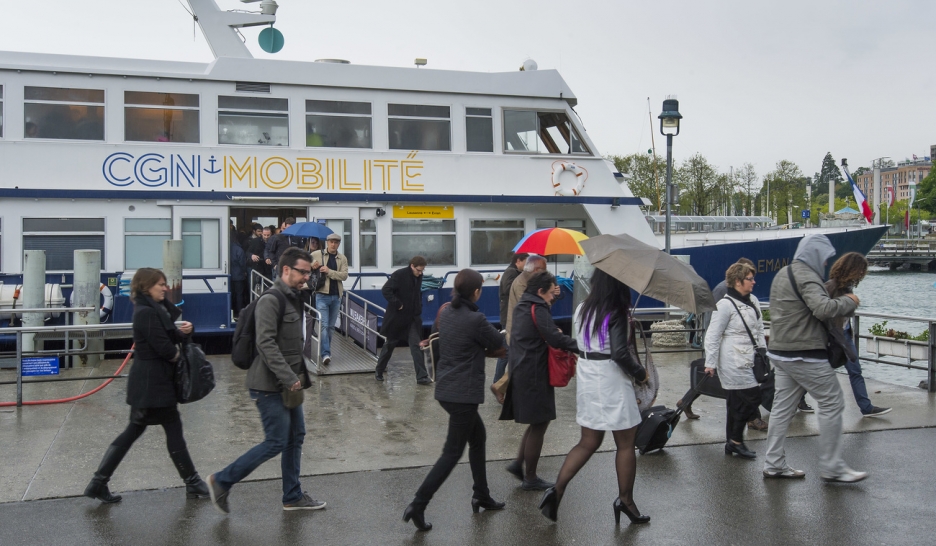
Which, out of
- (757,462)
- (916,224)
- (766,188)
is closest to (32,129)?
(757,462)

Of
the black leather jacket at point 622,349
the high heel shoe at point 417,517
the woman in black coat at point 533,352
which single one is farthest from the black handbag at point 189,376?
the black leather jacket at point 622,349

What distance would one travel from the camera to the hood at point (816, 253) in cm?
619

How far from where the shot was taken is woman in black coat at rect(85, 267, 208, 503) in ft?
18.3

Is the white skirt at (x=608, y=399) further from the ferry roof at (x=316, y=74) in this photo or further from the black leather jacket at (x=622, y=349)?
the ferry roof at (x=316, y=74)

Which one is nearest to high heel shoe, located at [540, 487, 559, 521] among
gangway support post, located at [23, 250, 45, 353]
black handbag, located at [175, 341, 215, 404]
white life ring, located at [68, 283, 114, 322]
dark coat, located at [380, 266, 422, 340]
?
black handbag, located at [175, 341, 215, 404]

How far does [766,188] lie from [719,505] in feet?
200

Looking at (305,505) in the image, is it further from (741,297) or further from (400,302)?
(400,302)

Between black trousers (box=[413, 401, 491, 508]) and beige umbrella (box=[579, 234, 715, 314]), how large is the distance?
124 cm

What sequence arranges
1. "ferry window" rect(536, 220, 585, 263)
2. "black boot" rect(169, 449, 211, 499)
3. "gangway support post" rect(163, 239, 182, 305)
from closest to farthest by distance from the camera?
"black boot" rect(169, 449, 211, 499) → "gangway support post" rect(163, 239, 182, 305) → "ferry window" rect(536, 220, 585, 263)

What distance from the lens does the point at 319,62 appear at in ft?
46.1

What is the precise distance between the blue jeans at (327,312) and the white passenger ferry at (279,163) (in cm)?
261

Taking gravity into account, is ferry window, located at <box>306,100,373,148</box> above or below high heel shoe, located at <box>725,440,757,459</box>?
above

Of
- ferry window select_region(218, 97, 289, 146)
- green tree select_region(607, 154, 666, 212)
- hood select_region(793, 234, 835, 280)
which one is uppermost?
green tree select_region(607, 154, 666, 212)

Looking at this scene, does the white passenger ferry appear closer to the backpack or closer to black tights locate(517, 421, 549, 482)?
the backpack
